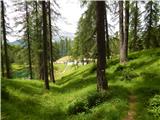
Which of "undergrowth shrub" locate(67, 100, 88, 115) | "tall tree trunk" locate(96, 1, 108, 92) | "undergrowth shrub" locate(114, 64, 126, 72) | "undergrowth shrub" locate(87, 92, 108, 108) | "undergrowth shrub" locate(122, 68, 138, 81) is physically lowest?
"undergrowth shrub" locate(67, 100, 88, 115)

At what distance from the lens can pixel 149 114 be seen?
12.7 m

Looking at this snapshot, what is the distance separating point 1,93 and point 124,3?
14.3m

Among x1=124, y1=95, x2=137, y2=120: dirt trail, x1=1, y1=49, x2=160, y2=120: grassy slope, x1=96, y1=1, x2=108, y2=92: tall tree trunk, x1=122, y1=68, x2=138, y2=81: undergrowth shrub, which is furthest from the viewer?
x1=122, y1=68, x2=138, y2=81: undergrowth shrub

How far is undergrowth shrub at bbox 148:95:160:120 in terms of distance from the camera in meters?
12.3

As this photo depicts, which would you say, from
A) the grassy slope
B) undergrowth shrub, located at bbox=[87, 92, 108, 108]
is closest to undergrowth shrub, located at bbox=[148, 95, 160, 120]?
the grassy slope

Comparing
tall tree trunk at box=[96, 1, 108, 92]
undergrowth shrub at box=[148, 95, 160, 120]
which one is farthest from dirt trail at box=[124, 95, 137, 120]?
tall tree trunk at box=[96, 1, 108, 92]

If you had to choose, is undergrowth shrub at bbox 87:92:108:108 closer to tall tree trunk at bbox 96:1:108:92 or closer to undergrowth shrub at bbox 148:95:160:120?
tall tree trunk at bbox 96:1:108:92

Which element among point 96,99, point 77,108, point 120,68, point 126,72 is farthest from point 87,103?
point 120,68

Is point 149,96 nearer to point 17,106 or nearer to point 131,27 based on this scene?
point 17,106

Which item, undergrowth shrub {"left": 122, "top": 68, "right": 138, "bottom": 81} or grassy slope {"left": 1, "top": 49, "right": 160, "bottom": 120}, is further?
undergrowth shrub {"left": 122, "top": 68, "right": 138, "bottom": 81}

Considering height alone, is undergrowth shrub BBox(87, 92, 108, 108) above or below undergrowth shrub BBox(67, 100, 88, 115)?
above

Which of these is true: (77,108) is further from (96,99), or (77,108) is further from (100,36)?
(100,36)

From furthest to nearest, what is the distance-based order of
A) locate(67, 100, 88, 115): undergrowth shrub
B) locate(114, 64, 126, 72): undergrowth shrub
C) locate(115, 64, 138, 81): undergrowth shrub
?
locate(114, 64, 126, 72): undergrowth shrub
locate(115, 64, 138, 81): undergrowth shrub
locate(67, 100, 88, 115): undergrowth shrub

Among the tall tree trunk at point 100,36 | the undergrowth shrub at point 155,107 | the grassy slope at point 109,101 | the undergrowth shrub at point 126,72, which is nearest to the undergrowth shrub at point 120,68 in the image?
the undergrowth shrub at point 126,72
